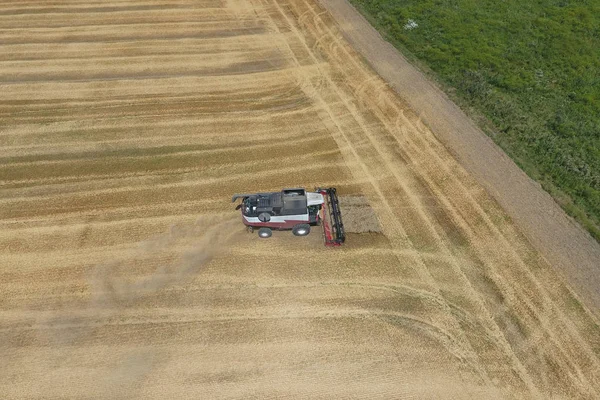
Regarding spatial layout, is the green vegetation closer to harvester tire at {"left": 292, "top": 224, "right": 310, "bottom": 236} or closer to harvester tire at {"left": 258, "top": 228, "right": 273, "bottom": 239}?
harvester tire at {"left": 292, "top": 224, "right": 310, "bottom": 236}

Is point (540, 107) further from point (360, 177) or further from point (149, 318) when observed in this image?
point (149, 318)

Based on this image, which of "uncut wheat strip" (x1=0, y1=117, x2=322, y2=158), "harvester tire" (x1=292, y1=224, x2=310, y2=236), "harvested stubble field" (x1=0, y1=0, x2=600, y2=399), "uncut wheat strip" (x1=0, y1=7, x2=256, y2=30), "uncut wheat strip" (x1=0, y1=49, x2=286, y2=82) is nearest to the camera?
"harvested stubble field" (x1=0, y1=0, x2=600, y2=399)

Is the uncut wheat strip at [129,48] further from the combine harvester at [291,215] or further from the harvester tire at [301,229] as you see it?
the harvester tire at [301,229]

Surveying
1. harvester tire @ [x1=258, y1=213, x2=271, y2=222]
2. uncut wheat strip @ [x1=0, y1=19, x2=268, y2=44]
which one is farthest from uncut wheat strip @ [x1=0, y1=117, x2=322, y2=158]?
uncut wheat strip @ [x1=0, y1=19, x2=268, y2=44]

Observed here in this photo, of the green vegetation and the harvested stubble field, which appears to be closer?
the harvested stubble field

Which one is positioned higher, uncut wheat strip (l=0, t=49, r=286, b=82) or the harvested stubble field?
uncut wheat strip (l=0, t=49, r=286, b=82)

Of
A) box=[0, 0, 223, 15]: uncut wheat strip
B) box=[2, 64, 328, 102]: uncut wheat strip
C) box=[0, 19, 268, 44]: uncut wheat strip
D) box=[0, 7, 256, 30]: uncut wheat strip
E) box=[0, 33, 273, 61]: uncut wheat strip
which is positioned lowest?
box=[2, 64, 328, 102]: uncut wheat strip

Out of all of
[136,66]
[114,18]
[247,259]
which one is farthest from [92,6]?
[247,259]

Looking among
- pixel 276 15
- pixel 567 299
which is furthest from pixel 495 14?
pixel 567 299
